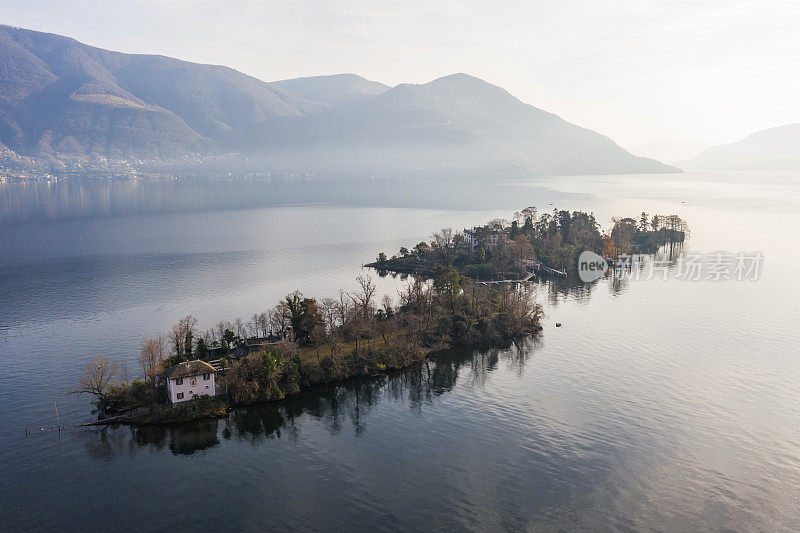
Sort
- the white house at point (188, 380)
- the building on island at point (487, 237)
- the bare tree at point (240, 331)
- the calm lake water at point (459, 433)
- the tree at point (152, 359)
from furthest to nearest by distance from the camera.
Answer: the building on island at point (487, 237), the bare tree at point (240, 331), the tree at point (152, 359), the white house at point (188, 380), the calm lake water at point (459, 433)

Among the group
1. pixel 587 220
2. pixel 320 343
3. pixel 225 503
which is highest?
pixel 587 220

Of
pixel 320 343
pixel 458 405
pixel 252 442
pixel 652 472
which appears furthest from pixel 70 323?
Result: pixel 652 472

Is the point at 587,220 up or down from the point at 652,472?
up

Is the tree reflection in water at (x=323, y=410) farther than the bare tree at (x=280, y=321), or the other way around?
the bare tree at (x=280, y=321)

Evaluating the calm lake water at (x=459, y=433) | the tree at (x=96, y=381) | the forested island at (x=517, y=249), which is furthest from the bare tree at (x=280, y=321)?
the forested island at (x=517, y=249)

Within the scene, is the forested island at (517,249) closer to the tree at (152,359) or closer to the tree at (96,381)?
the tree at (152,359)

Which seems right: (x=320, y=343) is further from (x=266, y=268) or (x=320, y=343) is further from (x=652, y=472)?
(x=266, y=268)

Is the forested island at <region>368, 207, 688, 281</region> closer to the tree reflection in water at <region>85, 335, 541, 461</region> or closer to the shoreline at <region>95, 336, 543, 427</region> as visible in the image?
the tree reflection in water at <region>85, 335, 541, 461</region>

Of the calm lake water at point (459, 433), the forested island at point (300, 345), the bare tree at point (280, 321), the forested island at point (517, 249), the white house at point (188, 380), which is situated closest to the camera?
the calm lake water at point (459, 433)
